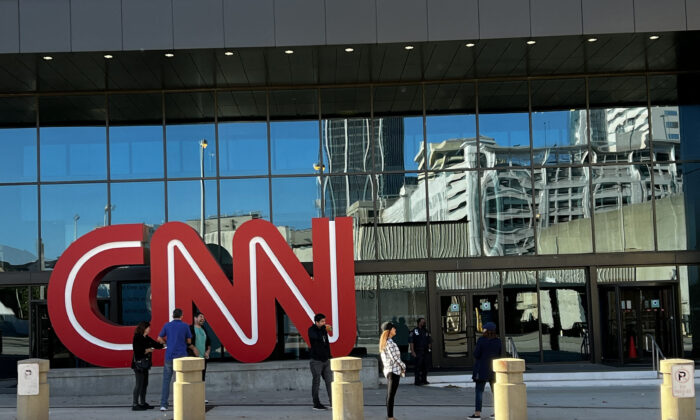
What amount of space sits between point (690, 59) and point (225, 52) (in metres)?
10.9

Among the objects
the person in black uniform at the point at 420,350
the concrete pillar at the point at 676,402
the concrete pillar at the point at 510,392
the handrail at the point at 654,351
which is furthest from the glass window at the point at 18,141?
the concrete pillar at the point at 676,402

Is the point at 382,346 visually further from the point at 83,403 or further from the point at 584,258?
the point at 584,258

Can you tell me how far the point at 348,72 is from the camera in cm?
2081

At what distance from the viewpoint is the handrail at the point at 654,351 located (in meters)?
20.2

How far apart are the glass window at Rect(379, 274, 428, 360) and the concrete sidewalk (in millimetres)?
2747

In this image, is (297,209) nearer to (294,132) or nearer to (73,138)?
(294,132)

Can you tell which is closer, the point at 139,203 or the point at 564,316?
the point at 564,316

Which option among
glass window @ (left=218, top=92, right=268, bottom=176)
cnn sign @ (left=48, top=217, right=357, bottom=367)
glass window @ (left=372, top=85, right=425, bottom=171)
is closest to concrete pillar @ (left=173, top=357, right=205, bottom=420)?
→ cnn sign @ (left=48, top=217, right=357, bottom=367)

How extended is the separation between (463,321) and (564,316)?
2496 mm

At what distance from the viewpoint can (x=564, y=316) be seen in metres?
21.6

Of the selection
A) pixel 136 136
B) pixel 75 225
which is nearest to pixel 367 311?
pixel 136 136

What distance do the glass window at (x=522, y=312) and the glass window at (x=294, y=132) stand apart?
18.9 feet

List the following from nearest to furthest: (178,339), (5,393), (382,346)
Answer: (382,346) < (178,339) < (5,393)

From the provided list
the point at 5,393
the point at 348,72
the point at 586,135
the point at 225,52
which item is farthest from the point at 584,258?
the point at 5,393
